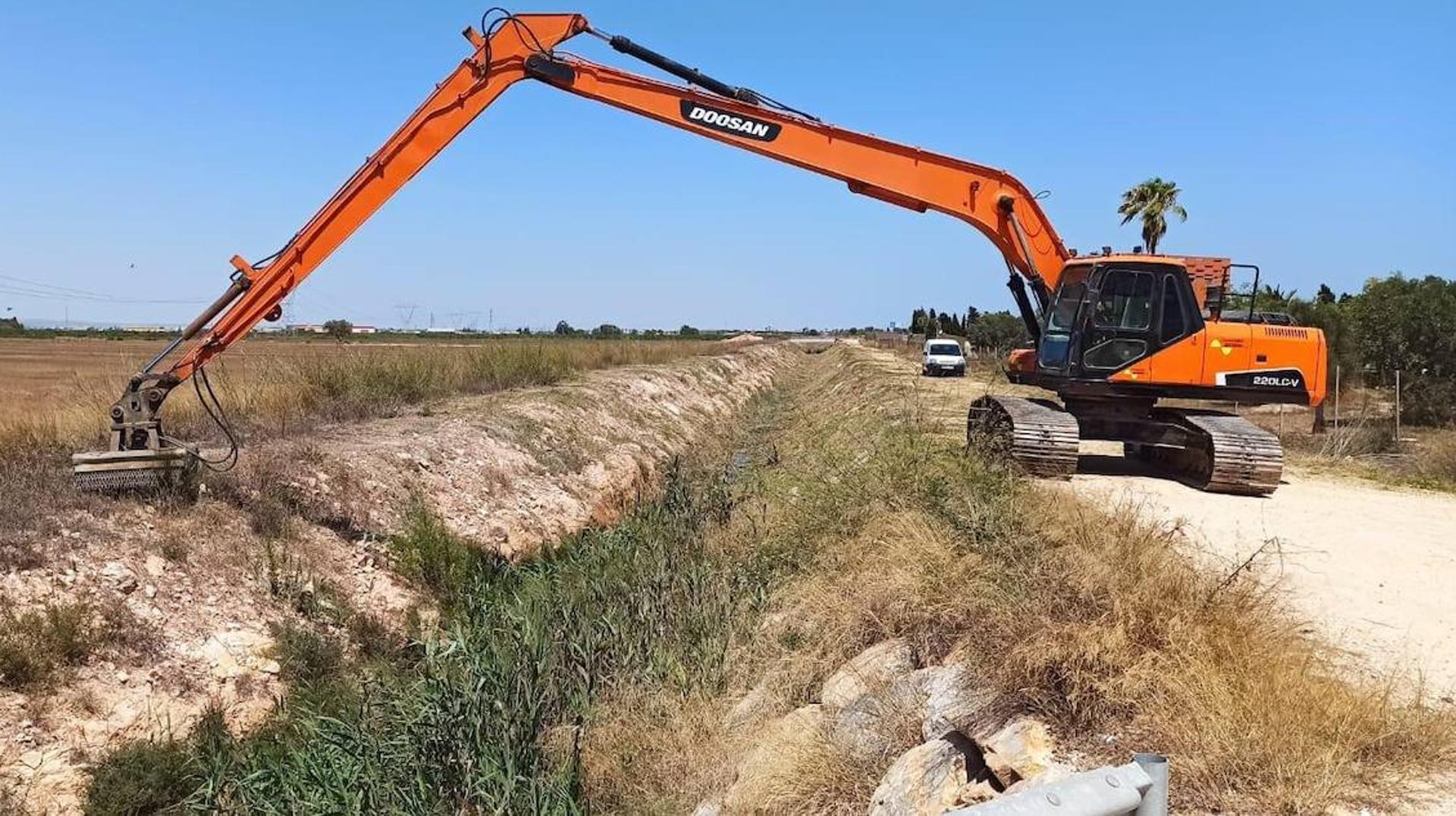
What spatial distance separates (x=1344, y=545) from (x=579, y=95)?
29.0ft

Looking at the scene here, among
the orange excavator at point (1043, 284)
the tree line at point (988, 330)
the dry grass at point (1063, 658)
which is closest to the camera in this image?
→ the dry grass at point (1063, 658)

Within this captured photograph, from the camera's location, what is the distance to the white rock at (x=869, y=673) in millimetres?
5051

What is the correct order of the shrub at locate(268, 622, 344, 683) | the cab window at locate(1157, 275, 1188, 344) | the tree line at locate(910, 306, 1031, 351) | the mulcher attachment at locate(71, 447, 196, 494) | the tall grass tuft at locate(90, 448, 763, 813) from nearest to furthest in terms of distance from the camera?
1. the tall grass tuft at locate(90, 448, 763, 813)
2. the shrub at locate(268, 622, 344, 683)
3. the mulcher attachment at locate(71, 447, 196, 494)
4. the cab window at locate(1157, 275, 1188, 344)
5. the tree line at locate(910, 306, 1031, 351)

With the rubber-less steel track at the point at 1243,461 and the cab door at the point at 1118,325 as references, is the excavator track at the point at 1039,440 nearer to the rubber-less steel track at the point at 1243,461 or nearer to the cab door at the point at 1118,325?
the cab door at the point at 1118,325

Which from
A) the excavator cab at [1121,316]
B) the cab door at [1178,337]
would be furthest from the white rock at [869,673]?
the cab door at [1178,337]

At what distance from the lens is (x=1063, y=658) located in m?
4.27

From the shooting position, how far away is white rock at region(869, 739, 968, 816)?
3971 mm

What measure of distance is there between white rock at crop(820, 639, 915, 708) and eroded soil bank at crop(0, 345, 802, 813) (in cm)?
428

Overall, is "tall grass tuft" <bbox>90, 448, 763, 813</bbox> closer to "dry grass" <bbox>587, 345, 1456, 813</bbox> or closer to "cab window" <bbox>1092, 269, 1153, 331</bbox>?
"dry grass" <bbox>587, 345, 1456, 813</bbox>

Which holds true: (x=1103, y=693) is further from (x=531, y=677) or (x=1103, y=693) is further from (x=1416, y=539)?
(x=1416, y=539)

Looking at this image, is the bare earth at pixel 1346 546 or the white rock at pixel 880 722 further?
the bare earth at pixel 1346 546

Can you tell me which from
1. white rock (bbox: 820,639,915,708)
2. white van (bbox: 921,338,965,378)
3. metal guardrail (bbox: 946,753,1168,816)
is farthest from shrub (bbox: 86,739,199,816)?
white van (bbox: 921,338,965,378)

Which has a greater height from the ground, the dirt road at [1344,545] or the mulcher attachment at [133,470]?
the mulcher attachment at [133,470]

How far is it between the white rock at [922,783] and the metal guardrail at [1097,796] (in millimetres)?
1986
